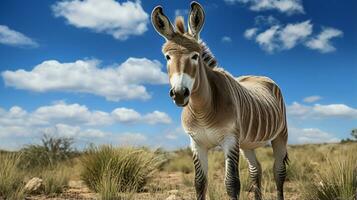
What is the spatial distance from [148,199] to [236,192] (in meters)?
2.84

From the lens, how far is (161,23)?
19.7 ft

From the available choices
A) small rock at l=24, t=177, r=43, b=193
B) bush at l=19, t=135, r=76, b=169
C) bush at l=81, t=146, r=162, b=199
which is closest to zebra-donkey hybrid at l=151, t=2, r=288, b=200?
bush at l=81, t=146, r=162, b=199

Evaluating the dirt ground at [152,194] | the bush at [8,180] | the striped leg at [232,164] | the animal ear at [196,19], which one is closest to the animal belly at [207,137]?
the striped leg at [232,164]

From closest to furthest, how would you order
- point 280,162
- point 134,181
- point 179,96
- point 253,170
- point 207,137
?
1. point 179,96
2. point 207,137
3. point 253,170
4. point 280,162
5. point 134,181

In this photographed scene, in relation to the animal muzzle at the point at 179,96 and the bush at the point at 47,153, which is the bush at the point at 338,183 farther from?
the bush at the point at 47,153

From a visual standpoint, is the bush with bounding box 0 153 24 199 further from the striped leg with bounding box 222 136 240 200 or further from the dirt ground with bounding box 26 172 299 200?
the striped leg with bounding box 222 136 240 200

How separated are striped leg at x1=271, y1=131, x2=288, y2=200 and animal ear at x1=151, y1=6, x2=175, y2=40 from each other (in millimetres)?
3853

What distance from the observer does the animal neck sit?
233 inches

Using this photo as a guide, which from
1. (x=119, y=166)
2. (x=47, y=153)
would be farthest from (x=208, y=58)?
(x=47, y=153)

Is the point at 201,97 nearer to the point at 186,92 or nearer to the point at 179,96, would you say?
the point at 186,92

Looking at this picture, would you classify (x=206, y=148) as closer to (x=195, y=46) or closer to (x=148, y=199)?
(x=195, y=46)

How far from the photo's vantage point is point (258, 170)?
8.41 meters

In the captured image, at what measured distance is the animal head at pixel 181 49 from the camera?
5.13 m

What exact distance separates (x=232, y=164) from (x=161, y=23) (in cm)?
213
